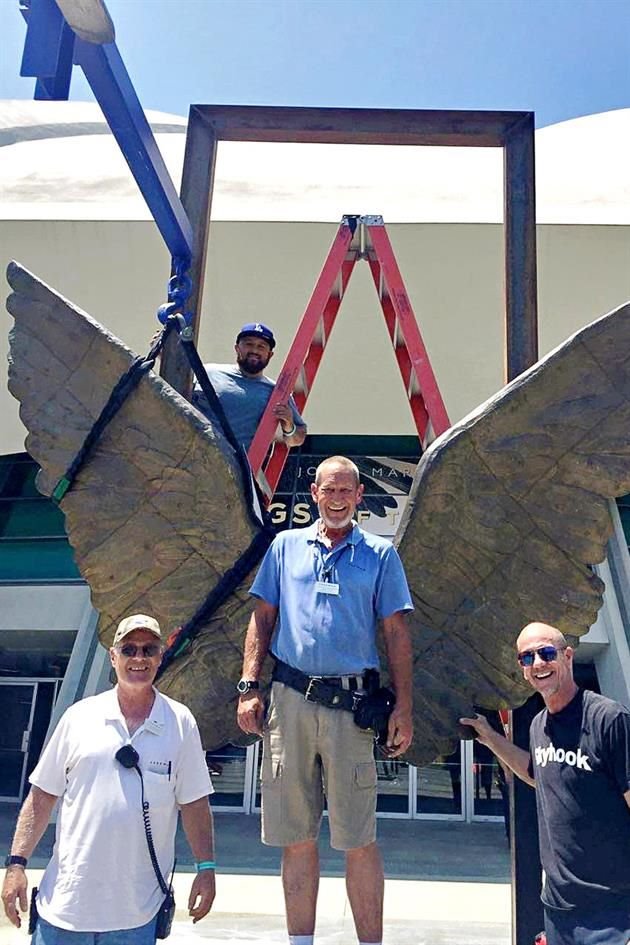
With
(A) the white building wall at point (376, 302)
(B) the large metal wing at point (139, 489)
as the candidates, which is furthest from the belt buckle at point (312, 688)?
(A) the white building wall at point (376, 302)


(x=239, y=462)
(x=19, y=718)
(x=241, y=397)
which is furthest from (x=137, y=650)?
(x=19, y=718)

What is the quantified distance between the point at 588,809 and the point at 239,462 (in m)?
1.77

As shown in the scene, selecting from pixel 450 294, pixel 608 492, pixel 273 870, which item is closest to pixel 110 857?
pixel 608 492

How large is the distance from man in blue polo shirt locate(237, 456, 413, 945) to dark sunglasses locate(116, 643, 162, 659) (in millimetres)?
497

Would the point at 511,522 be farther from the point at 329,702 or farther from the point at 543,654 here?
the point at 329,702

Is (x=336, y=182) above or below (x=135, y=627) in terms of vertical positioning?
above

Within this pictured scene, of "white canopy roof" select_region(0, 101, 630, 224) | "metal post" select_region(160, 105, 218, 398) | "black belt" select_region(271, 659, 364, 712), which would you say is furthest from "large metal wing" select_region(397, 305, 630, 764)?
"white canopy roof" select_region(0, 101, 630, 224)

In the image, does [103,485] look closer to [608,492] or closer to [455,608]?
[455,608]

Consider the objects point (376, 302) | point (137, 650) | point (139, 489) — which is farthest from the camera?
point (376, 302)

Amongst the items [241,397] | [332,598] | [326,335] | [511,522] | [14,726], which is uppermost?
[326,335]

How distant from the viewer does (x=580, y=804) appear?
2.30 m

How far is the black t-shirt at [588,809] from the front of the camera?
7.36ft

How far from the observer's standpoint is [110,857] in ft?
7.36

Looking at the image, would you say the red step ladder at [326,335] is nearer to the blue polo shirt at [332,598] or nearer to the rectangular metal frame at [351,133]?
the rectangular metal frame at [351,133]
